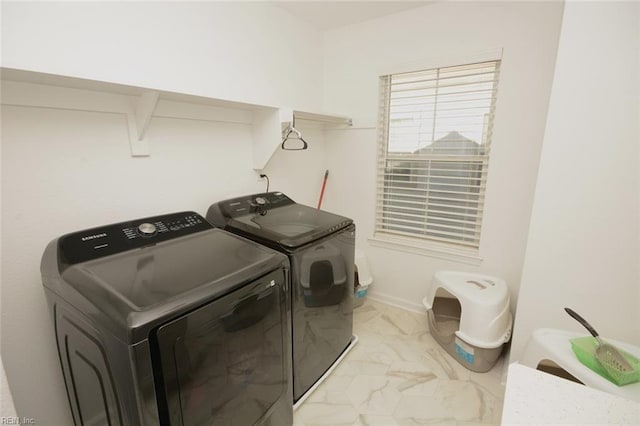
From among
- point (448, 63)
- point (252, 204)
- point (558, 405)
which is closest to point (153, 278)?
point (252, 204)

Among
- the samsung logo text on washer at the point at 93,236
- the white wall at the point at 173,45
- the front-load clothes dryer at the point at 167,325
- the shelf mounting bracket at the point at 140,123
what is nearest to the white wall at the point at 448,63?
the white wall at the point at 173,45

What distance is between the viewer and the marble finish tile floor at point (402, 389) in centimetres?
163

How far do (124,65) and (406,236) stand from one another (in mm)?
2345

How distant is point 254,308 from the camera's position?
1.12 m

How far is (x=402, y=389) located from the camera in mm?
1814

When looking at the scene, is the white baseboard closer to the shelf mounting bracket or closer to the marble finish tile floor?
the marble finish tile floor

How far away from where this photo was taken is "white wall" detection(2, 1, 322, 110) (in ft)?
3.67

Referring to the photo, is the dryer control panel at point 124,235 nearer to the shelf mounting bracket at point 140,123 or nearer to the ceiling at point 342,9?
the shelf mounting bracket at point 140,123

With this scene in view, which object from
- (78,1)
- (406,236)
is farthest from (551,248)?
(78,1)

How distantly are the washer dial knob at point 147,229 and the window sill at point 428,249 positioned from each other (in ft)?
6.29

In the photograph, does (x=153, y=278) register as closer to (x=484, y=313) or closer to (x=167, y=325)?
(x=167, y=325)

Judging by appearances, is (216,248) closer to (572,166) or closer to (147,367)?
(147,367)

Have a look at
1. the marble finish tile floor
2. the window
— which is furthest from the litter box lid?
the window

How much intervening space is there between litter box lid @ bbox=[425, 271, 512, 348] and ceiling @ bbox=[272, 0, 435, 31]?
2.11 m
